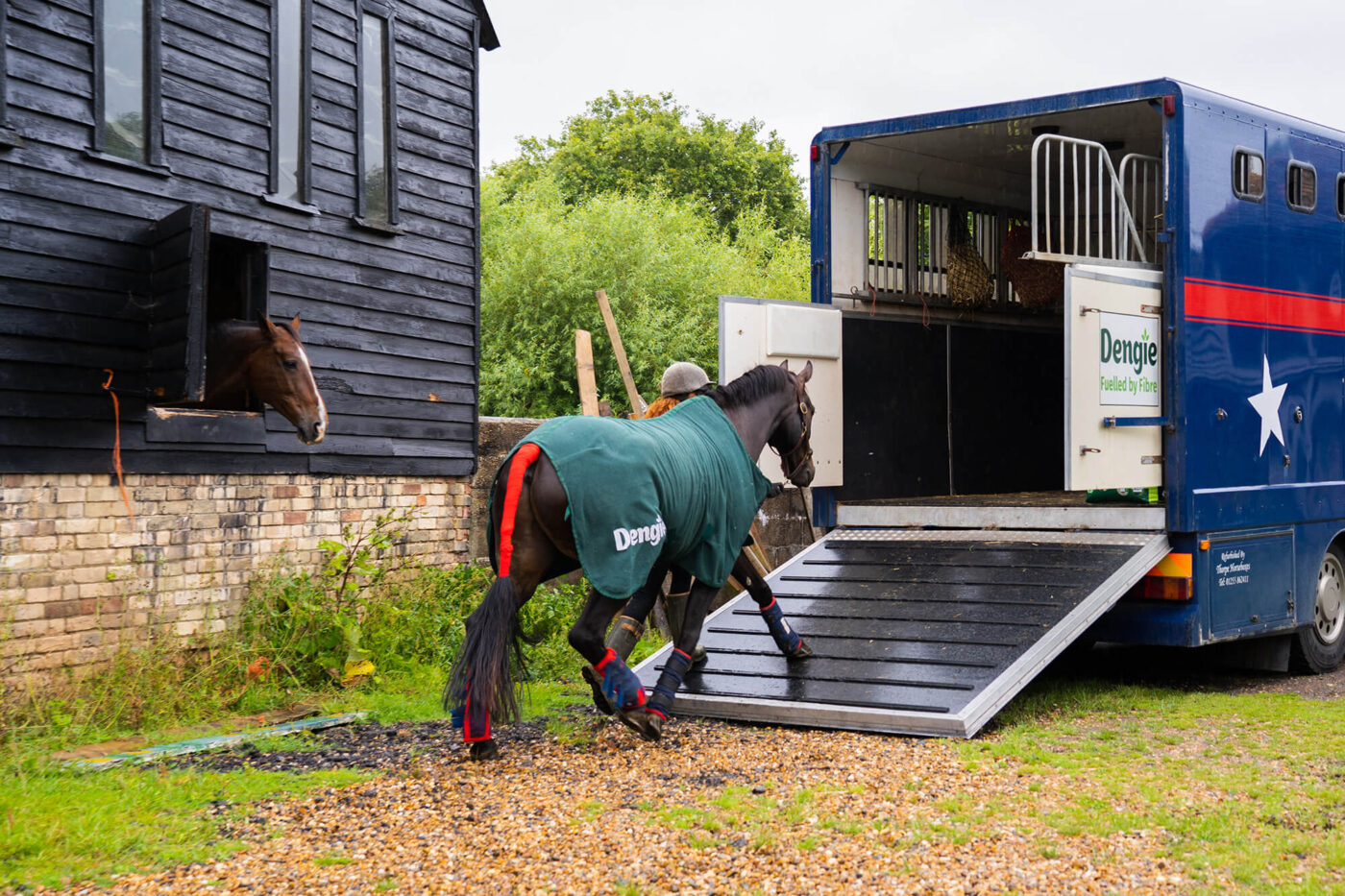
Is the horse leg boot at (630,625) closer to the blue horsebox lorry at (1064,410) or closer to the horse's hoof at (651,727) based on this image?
the horse's hoof at (651,727)

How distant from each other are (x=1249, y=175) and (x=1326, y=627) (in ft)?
9.92

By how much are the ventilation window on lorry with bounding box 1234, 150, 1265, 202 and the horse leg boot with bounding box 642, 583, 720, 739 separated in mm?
4138

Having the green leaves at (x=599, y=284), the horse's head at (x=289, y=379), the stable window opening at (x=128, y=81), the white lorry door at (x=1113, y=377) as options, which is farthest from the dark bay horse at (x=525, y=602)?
the green leaves at (x=599, y=284)

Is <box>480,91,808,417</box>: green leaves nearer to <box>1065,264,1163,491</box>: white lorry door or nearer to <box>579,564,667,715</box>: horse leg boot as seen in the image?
<box>1065,264,1163,491</box>: white lorry door

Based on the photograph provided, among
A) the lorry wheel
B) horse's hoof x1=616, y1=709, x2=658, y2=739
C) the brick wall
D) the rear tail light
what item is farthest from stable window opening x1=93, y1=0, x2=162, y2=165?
the lorry wheel

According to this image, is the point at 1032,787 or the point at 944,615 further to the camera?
the point at 944,615

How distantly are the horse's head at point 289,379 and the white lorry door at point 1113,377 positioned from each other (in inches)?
164

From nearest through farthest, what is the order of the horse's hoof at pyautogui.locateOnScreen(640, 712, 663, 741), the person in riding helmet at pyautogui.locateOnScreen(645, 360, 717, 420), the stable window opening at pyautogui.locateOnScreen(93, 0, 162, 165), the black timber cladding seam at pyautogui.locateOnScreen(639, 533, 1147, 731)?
the horse's hoof at pyautogui.locateOnScreen(640, 712, 663, 741) → the black timber cladding seam at pyautogui.locateOnScreen(639, 533, 1147, 731) → the person in riding helmet at pyautogui.locateOnScreen(645, 360, 717, 420) → the stable window opening at pyautogui.locateOnScreen(93, 0, 162, 165)

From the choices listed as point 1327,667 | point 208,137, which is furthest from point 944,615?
point 208,137

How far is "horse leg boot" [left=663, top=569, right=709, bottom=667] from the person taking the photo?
662cm

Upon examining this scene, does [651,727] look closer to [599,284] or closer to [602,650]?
[602,650]

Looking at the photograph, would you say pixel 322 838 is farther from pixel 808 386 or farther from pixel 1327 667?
pixel 1327 667

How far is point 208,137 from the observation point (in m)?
7.77

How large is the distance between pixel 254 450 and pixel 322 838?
425cm
